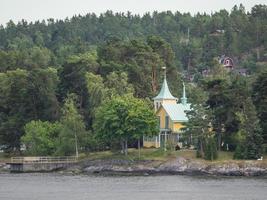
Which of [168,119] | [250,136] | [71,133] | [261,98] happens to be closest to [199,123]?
[250,136]

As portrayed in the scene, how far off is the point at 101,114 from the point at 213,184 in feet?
73.0

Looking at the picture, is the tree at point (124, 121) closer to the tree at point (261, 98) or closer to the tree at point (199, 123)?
the tree at point (199, 123)

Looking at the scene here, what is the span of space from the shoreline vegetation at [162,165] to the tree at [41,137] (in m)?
5.29

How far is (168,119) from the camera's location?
102m

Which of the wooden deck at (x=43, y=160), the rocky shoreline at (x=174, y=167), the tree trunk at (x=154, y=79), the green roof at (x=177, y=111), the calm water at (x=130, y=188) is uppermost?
the tree trunk at (x=154, y=79)

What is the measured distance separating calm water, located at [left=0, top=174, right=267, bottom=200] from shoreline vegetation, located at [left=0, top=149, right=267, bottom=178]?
3.67 m

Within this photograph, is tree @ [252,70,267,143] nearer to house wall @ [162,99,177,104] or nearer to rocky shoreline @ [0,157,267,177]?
rocky shoreline @ [0,157,267,177]

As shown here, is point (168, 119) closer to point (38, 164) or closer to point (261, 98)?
point (261, 98)

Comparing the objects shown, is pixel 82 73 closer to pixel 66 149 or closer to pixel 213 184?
pixel 66 149

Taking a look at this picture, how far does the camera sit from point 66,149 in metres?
101

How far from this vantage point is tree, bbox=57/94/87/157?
99.2 meters

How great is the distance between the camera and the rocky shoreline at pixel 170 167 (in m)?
87.0

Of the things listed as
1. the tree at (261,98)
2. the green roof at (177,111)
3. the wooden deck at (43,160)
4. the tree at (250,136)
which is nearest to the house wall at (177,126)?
the green roof at (177,111)

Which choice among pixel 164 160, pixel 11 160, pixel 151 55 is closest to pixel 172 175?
pixel 164 160
